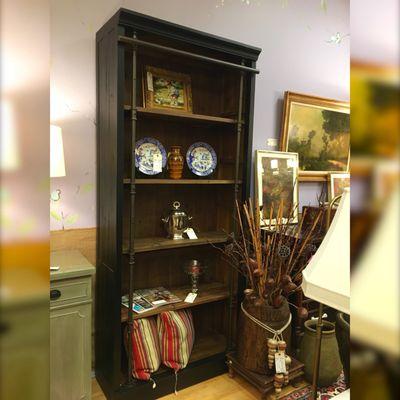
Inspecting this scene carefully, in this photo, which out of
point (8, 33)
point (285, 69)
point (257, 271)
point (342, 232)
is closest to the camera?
point (8, 33)

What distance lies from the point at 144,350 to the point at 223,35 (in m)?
2.24

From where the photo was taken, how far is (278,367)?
201cm

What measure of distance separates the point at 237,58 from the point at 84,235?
4.94 ft

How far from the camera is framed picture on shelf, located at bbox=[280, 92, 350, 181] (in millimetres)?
2941

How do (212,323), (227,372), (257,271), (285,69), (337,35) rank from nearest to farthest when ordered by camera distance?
(257,271)
(227,372)
(212,323)
(285,69)
(337,35)

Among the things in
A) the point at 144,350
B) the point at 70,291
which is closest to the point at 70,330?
the point at 70,291

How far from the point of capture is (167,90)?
7.35ft

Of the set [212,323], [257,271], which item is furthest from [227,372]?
[257,271]

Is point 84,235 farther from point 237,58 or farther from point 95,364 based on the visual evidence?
point 237,58

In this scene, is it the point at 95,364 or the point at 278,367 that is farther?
the point at 95,364

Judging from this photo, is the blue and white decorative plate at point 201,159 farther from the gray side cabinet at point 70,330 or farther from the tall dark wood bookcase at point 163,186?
the gray side cabinet at point 70,330

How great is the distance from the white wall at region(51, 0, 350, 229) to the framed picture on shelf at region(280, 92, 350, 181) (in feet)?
0.33

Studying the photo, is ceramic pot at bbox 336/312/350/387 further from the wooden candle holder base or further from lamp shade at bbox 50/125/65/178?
lamp shade at bbox 50/125/65/178

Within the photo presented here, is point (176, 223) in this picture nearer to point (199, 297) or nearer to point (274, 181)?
point (199, 297)
